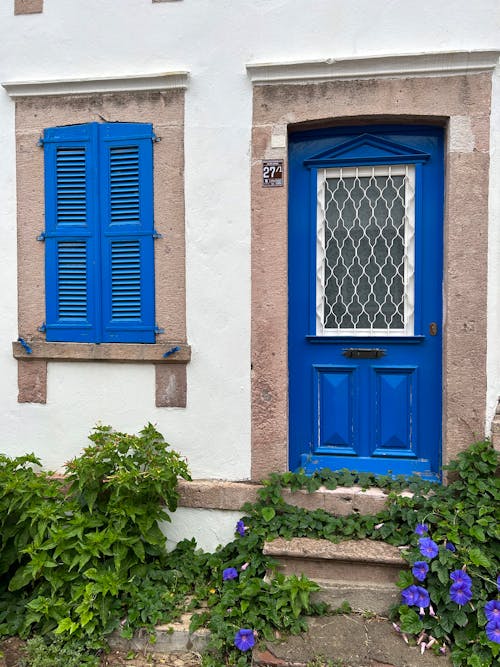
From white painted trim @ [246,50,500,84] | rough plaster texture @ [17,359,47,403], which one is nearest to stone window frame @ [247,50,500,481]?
white painted trim @ [246,50,500,84]

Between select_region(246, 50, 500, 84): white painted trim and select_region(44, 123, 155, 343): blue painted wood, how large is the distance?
3.05ft

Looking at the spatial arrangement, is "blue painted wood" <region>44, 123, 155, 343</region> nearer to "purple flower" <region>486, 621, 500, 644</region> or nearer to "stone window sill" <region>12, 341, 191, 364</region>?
"stone window sill" <region>12, 341, 191, 364</region>

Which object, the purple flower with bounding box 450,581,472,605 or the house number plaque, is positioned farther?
the house number plaque

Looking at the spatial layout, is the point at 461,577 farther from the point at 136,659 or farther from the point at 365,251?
the point at 365,251

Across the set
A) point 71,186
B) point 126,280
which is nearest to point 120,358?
point 126,280

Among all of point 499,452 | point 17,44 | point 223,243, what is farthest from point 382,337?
point 17,44

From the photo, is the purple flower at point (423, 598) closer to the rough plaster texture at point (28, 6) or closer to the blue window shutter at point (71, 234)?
the blue window shutter at point (71, 234)

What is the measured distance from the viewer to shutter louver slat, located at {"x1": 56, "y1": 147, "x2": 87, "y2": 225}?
12.9ft

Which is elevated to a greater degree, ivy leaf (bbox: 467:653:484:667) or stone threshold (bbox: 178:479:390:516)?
stone threshold (bbox: 178:479:390:516)

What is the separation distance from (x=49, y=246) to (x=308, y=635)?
302cm

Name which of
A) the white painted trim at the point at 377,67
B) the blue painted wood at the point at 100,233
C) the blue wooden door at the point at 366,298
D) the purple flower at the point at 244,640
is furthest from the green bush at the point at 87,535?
the white painted trim at the point at 377,67

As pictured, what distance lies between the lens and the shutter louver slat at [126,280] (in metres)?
3.89

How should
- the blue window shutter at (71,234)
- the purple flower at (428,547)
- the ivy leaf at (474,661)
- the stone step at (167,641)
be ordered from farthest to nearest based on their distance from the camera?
1. the blue window shutter at (71,234)
2. the stone step at (167,641)
3. the purple flower at (428,547)
4. the ivy leaf at (474,661)

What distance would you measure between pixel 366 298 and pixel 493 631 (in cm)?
207
